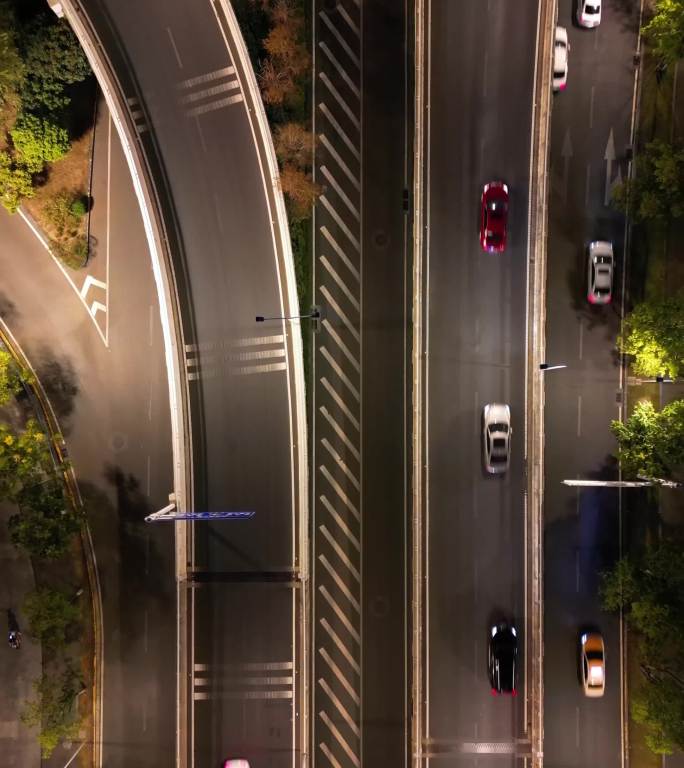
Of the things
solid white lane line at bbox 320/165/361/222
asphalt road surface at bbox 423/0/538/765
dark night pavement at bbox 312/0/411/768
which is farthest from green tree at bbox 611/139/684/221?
solid white lane line at bbox 320/165/361/222

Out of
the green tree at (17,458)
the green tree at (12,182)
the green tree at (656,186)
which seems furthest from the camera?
the green tree at (12,182)

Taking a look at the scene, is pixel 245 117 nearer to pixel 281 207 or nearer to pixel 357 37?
pixel 281 207

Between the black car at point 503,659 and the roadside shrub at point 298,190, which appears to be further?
the roadside shrub at point 298,190

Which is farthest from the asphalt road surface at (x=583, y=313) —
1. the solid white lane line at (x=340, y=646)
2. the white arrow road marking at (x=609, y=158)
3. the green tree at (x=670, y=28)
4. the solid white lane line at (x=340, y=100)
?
the solid white lane line at (x=340, y=646)

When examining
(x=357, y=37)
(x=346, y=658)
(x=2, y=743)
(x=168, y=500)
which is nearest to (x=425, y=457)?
(x=346, y=658)

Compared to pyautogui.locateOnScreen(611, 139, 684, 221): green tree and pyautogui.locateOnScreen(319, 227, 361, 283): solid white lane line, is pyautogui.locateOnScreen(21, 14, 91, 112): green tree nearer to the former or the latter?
pyautogui.locateOnScreen(319, 227, 361, 283): solid white lane line

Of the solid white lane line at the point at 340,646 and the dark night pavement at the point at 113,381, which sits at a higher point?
the dark night pavement at the point at 113,381

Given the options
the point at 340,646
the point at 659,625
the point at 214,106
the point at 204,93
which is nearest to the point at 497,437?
the point at 659,625

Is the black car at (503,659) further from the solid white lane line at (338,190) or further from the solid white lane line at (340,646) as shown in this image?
the solid white lane line at (338,190)
